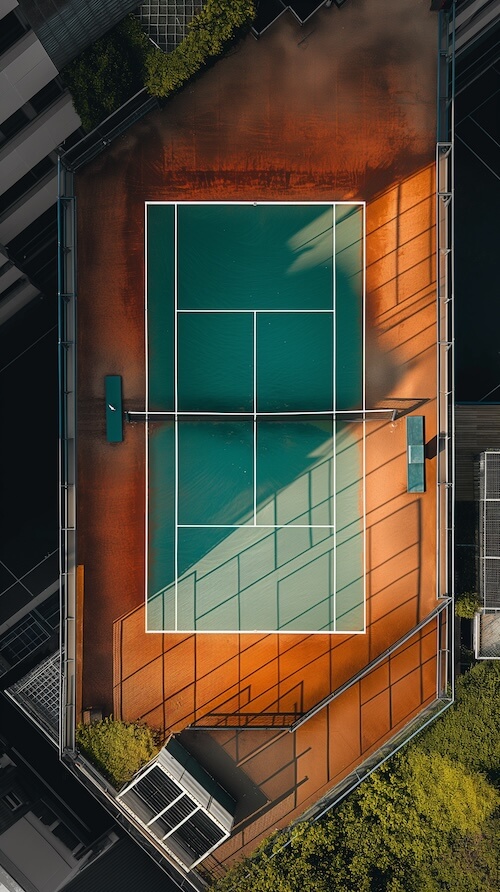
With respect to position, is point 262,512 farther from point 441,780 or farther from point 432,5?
point 432,5

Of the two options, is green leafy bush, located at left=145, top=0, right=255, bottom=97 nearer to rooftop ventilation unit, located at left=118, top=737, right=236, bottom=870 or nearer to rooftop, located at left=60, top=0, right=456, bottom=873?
rooftop, located at left=60, top=0, right=456, bottom=873

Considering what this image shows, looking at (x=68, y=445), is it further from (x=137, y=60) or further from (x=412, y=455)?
(x=137, y=60)

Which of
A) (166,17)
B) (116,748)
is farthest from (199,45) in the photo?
(116,748)

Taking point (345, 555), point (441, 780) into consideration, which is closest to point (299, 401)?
point (345, 555)

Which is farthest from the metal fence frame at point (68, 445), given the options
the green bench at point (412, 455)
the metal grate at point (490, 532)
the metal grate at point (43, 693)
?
the metal grate at point (490, 532)

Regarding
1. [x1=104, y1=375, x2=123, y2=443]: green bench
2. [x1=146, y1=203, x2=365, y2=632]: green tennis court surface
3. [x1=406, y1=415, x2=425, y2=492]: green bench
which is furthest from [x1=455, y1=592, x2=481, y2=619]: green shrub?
[x1=104, y1=375, x2=123, y2=443]: green bench

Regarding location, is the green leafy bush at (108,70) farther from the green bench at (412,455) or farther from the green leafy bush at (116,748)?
the green leafy bush at (116,748)
